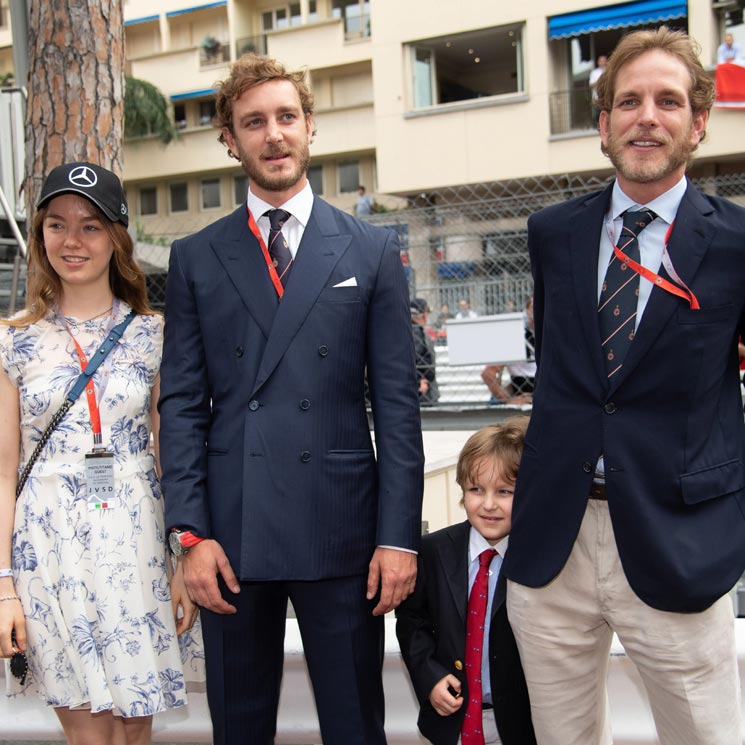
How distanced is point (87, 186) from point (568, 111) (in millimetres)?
18568

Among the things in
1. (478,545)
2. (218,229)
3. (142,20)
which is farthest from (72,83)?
(142,20)

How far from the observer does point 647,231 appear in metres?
2.14

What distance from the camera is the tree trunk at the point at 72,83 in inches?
158

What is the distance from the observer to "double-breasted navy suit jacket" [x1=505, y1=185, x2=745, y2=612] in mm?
2033

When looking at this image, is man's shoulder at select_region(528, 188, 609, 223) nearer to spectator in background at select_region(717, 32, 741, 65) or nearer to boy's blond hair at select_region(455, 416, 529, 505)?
boy's blond hair at select_region(455, 416, 529, 505)

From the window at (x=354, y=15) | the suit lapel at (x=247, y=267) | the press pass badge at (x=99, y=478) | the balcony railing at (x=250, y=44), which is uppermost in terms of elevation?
the window at (x=354, y=15)

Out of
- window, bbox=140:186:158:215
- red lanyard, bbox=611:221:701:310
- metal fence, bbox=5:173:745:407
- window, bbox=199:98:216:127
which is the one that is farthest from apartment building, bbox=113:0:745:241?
red lanyard, bbox=611:221:701:310

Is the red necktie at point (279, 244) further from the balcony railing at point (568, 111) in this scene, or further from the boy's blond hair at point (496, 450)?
the balcony railing at point (568, 111)

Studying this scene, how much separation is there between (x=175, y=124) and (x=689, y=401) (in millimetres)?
29617

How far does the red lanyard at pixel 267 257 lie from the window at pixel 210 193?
93.9ft

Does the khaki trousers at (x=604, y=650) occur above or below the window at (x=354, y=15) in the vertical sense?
below

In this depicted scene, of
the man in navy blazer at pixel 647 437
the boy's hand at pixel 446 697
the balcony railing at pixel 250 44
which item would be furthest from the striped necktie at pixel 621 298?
the balcony railing at pixel 250 44

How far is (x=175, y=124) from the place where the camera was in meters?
29.6

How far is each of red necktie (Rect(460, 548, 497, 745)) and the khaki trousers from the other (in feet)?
0.74
